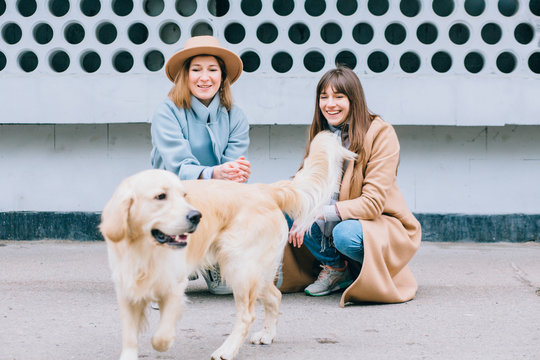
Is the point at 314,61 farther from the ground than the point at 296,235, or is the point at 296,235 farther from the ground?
the point at 314,61

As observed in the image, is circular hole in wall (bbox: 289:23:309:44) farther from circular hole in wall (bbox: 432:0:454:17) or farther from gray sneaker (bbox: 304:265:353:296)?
gray sneaker (bbox: 304:265:353:296)

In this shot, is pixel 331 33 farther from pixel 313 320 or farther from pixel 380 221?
pixel 313 320

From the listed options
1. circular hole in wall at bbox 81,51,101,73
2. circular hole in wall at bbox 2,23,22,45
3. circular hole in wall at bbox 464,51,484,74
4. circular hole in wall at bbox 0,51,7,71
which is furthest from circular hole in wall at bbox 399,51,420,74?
circular hole in wall at bbox 0,51,7,71

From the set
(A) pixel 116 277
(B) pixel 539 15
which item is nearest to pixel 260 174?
(B) pixel 539 15

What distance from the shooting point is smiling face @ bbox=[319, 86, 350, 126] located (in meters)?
5.00

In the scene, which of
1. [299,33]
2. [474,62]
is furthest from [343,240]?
[474,62]

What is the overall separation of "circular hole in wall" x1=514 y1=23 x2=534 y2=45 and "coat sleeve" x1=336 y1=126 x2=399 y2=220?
3642 mm

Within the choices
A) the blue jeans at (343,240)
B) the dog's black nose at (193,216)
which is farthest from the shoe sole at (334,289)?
the dog's black nose at (193,216)

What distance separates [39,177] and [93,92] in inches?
46.5

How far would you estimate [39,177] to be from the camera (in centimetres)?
787

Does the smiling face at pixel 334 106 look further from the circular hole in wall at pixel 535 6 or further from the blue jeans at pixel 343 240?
the circular hole in wall at pixel 535 6

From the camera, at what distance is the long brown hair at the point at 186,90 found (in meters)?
5.03

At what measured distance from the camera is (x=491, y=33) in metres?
7.88

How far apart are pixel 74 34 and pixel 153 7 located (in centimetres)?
92
